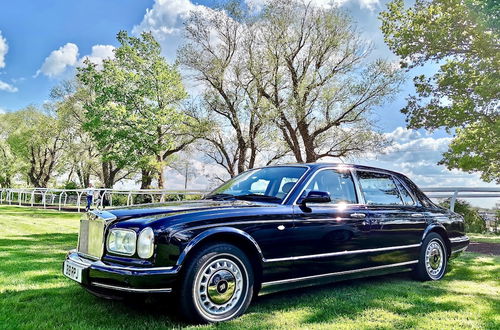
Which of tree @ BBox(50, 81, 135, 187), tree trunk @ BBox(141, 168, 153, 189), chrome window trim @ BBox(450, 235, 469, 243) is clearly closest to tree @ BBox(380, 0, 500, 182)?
chrome window trim @ BBox(450, 235, 469, 243)

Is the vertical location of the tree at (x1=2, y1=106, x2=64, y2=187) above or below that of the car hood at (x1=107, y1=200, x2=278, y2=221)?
above

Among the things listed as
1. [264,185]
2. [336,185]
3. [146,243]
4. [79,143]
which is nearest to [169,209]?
[146,243]

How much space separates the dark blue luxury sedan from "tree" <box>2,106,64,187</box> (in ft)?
146

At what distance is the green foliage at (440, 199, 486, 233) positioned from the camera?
14.2 meters

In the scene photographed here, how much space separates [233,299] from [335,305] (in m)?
1.18

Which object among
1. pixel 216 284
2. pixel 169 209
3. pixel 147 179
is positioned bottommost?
pixel 216 284

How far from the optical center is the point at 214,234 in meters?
3.67

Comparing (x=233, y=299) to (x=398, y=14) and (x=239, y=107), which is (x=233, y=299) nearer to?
(x=398, y=14)

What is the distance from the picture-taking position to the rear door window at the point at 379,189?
17.3 ft

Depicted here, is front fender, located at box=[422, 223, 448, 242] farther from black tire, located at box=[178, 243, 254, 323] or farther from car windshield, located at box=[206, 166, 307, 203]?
black tire, located at box=[178, 243, 254, 323]

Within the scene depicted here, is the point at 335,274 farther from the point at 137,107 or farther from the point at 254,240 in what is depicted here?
the point at 137,107

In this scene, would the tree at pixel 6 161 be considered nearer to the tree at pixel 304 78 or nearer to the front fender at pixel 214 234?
the tree at pixel 304 78

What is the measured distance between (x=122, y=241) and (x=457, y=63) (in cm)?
1580

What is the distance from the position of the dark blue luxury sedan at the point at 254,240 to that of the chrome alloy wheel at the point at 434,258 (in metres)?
0.07
